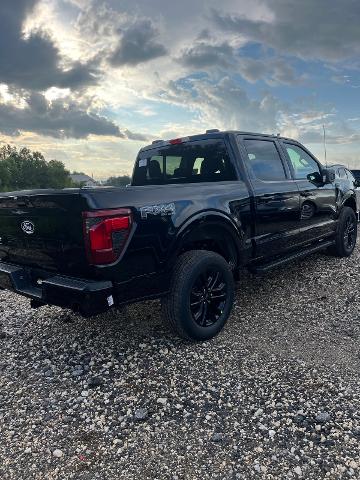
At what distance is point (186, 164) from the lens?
447 centimetres

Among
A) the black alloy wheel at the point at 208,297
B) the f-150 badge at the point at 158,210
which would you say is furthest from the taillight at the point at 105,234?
the black alloy wheel at the point at 208,297

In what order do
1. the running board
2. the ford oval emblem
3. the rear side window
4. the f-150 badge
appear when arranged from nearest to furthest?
the f-150 badge < the ford oval emblem < the rear side window < the running board

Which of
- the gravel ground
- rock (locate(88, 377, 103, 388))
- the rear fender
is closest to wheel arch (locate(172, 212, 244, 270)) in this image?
the rear fender

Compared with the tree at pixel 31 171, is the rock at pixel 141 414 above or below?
below

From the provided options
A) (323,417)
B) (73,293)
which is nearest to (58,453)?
(73,293)

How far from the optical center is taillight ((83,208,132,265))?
2697 mm

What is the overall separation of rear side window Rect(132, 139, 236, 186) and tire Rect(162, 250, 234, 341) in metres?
1.10

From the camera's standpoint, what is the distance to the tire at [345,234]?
6215 millimetres

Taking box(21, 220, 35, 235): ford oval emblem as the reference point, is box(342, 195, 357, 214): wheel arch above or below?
below

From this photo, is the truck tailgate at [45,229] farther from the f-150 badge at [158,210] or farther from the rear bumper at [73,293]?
the f-150 badge at [158,210]

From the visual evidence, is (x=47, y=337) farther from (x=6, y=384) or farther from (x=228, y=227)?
(x=228, y=227)

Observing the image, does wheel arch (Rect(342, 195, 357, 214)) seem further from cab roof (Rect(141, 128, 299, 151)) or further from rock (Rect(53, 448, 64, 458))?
rock (Rect(53, 448, 64, 458))

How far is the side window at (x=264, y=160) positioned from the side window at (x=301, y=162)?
0.34 m

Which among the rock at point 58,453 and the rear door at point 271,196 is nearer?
the rock at point 58,453
